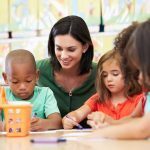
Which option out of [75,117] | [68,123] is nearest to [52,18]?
[75,117]

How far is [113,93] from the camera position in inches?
75.5

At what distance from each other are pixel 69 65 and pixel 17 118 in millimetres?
730

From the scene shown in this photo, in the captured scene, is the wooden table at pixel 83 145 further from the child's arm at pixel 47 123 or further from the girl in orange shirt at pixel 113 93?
the girl in orange shirt at pixel 113 93

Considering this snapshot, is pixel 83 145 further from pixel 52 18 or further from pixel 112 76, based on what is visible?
pixel 52 18

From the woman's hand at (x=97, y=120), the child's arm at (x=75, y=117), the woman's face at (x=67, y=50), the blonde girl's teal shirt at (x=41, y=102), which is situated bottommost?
the child's arm at (x=75, y=117)

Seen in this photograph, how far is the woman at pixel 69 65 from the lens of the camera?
6.54 feet

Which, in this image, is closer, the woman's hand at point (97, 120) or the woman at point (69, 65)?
the woman's hand at point (97, 120)

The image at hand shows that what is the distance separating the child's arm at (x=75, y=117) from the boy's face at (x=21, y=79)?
8.5 inches

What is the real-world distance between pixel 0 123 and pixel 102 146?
54 centimetres

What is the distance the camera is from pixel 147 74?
117 centimetres

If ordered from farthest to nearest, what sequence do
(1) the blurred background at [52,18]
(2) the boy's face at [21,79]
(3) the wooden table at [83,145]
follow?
(1) the blurred background at [52,18] < (2) the boy's face at [21,79] < (3) the wooden table at [83,145]

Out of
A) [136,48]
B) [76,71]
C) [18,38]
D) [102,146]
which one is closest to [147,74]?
[136,48]

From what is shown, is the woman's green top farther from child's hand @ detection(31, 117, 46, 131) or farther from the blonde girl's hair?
child's hand @ detection(31, 117, 46, 131)

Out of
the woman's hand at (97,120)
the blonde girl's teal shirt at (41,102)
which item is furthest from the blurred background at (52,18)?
the woman's hand at (97,120)
